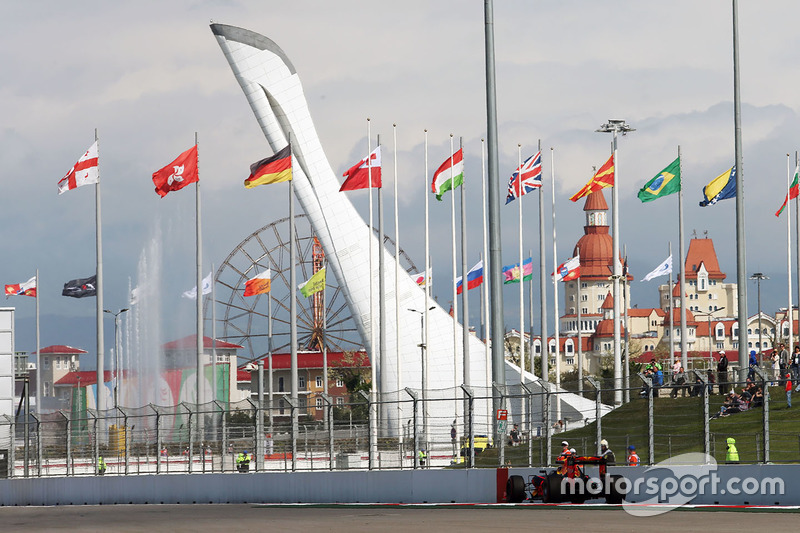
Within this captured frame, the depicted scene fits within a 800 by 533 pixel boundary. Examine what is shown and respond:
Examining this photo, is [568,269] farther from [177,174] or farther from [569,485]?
[569,485]

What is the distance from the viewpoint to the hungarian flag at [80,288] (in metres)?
47.1

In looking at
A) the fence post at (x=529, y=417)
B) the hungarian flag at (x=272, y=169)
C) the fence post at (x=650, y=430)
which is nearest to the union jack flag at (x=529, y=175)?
the hungarian flag at (x=272, y=169)

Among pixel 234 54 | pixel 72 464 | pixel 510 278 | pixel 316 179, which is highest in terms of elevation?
pixel 234 54

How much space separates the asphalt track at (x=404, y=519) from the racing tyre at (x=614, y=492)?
84 centimetres

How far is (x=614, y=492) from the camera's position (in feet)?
72.2

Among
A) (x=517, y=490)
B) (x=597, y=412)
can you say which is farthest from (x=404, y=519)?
(x=597, y=412)

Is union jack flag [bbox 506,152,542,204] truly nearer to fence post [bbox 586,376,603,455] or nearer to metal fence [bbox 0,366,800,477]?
metal fence [bbox 0,366,800,477]

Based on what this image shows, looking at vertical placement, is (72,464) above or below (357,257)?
below

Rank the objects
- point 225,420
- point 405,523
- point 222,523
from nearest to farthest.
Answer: point 405,523 < point 222,523 < point 225,420

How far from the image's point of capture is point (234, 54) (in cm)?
7231

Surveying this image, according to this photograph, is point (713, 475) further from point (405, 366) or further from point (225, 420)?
point (405, 366)

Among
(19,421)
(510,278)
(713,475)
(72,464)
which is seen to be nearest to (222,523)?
(713,475)

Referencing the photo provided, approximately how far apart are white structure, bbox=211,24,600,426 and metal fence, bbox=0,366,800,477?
38.5m

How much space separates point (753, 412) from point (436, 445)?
6458 mm
